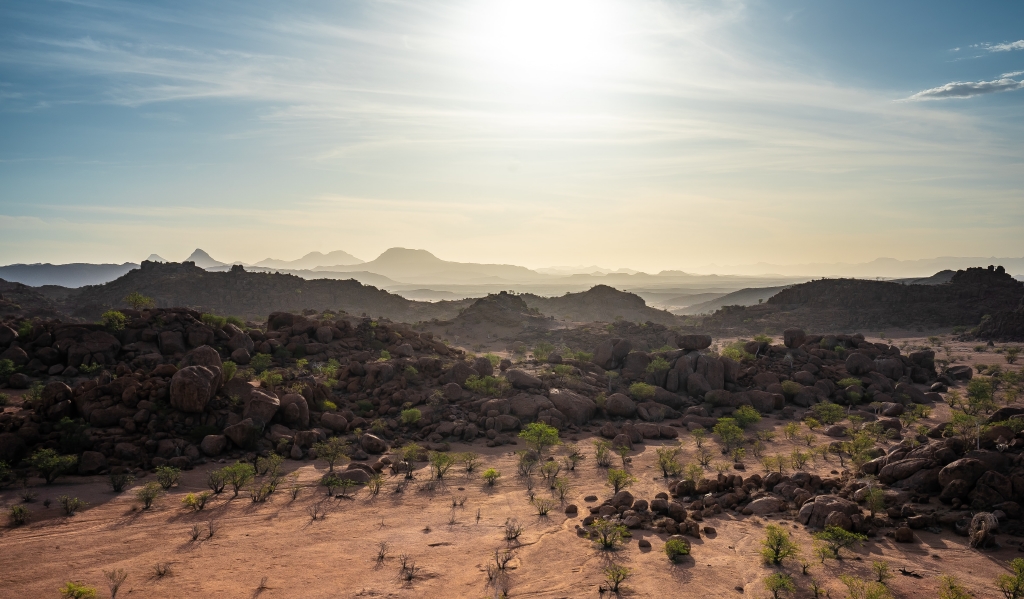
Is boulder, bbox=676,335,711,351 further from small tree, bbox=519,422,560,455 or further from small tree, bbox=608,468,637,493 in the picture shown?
small tree, bbox=608,468,637,493

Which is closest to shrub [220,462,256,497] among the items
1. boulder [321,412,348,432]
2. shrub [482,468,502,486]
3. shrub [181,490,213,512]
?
shrub [181,490,213,512]

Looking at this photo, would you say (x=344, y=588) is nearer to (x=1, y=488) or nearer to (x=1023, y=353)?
(x=1, y=488)

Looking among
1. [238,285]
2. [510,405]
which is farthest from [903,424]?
[238,285]

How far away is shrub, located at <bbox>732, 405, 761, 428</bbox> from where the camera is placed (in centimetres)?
2504

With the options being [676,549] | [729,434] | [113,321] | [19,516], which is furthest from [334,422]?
[729,434]

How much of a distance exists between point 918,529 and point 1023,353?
48580 millimetres

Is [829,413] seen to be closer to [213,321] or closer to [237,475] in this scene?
[237,475]

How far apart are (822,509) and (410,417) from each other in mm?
15847

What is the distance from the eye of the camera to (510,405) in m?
25.2

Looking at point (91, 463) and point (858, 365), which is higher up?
point (91, 463)

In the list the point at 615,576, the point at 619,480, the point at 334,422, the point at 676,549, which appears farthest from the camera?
the point at 334,422

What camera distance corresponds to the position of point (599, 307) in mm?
88938

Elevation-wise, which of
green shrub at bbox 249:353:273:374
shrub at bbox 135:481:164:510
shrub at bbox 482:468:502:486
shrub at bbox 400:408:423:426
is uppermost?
green shrub at bbox 249:353:273:374

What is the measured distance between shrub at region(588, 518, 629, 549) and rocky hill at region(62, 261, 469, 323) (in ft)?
233
